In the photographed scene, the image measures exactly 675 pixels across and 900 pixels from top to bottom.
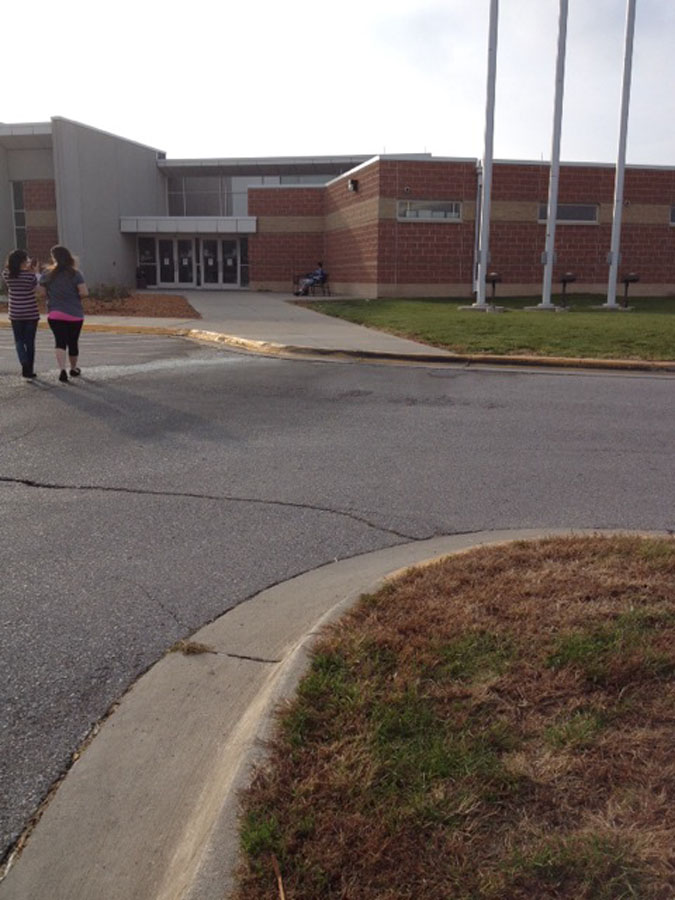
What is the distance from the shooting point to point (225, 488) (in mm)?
6145

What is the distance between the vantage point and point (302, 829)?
7.50 feet

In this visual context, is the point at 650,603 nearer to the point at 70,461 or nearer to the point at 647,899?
the point at 647,899

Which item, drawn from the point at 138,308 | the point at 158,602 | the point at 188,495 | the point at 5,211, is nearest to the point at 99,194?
the point at 5,211

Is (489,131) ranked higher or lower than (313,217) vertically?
higher

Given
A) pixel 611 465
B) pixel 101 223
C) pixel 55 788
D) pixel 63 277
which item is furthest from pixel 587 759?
pixel 101 223

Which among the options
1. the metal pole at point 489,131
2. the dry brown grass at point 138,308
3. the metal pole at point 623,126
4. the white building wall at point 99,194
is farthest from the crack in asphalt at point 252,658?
the white building wall at point 99,194

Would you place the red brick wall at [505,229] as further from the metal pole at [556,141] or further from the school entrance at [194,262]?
the school entrance at [194,262]

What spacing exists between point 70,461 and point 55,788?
445cm

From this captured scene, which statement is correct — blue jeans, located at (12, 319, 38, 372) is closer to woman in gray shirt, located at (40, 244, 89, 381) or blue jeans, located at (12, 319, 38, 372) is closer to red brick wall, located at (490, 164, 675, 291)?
woman in gray shirt, located at (40, 244, 89, 381)

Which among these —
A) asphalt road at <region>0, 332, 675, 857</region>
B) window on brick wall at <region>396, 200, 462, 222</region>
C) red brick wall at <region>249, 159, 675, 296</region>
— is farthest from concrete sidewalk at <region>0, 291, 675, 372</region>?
window on brick wall at <region>396, 200, 462, 222</region>

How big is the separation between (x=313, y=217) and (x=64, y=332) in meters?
28.0

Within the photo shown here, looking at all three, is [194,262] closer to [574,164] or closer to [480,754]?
[574,164]

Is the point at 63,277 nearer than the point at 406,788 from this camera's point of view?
No

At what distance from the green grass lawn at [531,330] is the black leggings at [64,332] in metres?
6.21
